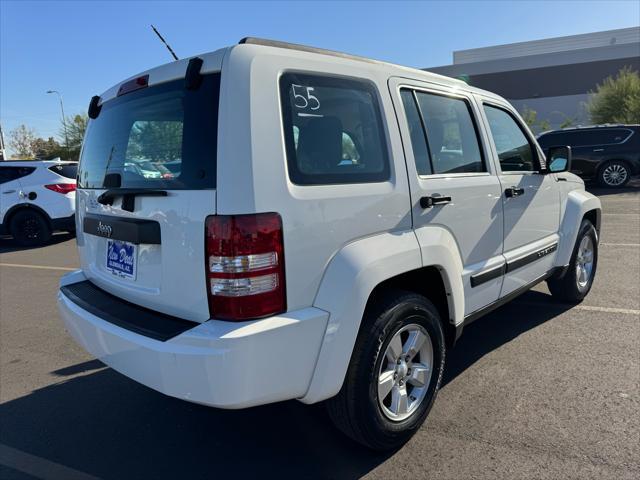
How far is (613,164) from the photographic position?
13.4 m

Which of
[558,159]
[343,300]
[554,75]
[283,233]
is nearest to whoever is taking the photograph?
[283,233]

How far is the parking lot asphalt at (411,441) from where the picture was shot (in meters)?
2.40

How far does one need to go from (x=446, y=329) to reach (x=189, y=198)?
1.72 m

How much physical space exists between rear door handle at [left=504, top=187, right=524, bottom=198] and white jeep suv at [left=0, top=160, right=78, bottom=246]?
8713mm

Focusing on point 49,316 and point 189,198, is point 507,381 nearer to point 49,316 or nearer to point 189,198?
point 189,198

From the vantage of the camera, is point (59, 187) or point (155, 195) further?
point (59, 187)

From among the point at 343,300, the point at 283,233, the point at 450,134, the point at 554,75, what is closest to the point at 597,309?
the point at 450,134

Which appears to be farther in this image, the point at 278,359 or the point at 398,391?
the point at 398,391

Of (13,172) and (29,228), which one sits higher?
(13,172)

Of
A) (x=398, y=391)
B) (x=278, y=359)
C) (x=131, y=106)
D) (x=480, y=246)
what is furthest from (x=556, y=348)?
(x=131, y=106)

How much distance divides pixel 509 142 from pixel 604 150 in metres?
11.8

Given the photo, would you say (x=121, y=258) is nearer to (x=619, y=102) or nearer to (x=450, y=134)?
(x=450, y=134)

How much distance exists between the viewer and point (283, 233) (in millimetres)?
1979

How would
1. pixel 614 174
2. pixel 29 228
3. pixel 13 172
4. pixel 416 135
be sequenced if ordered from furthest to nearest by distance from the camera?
1. pixel 614 174
2. pixel 29 228
3. pixel 13 172
4. pixel 416 135
